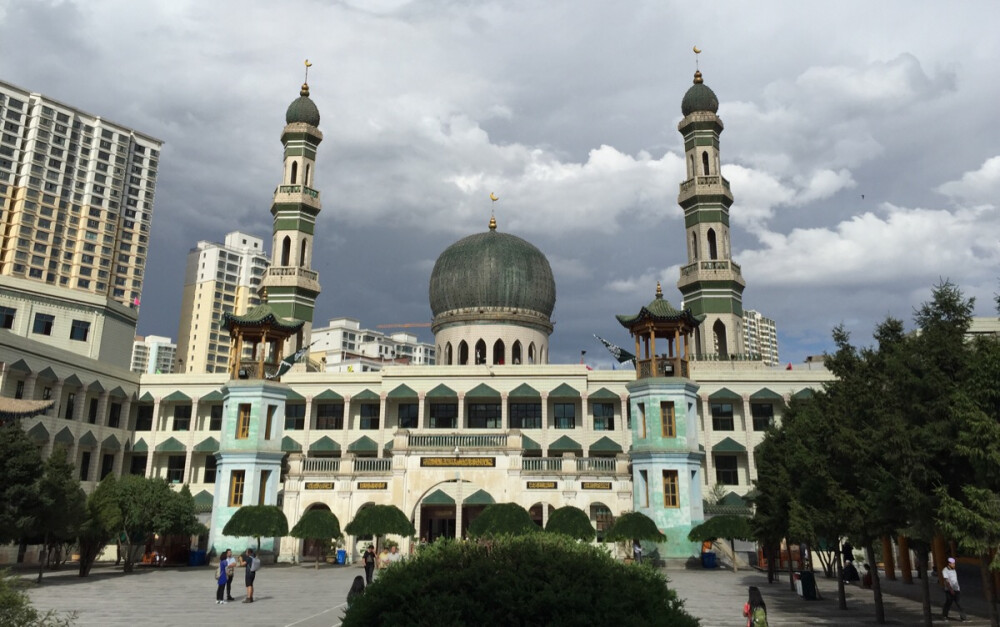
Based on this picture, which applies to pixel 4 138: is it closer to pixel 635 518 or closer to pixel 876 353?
pixel 635 518

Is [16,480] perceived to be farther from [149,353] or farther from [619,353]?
[149,353]

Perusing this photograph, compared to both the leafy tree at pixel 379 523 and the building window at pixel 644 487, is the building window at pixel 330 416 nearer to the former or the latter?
the leafy tree at pixel 379 523

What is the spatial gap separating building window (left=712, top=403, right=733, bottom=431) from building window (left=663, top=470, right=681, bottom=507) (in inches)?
720

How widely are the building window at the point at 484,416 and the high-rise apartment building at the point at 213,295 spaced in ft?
334

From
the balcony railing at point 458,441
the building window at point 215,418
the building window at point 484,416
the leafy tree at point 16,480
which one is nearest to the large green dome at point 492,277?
the building window at point 484,416

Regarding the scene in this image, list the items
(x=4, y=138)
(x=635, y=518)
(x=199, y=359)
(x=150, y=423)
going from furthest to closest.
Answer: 1. (x=199, y=359)
2. (x=4, y=138)
3. (x=150, y=423)
4. (x=635, y=518)

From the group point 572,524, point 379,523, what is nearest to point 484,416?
point 379,523

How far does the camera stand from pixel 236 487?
1732 inches

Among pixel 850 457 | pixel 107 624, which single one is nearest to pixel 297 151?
pixel 107 624

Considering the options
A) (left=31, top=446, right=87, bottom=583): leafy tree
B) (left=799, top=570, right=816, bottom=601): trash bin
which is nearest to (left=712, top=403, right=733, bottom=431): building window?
(left=799, top=570, right=816, bottom=601): trash bin

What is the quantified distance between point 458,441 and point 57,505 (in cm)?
2028

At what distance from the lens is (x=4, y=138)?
120 m

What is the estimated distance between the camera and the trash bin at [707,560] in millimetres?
41094

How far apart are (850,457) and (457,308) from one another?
46277 mm
